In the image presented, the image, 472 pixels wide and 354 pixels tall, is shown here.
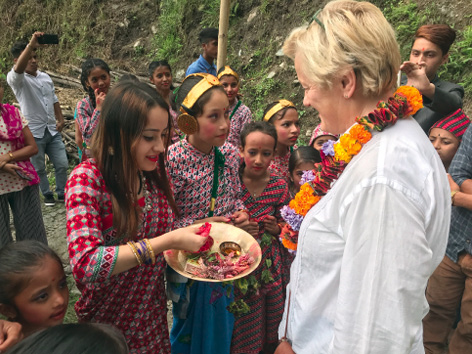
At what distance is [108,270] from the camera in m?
1.70

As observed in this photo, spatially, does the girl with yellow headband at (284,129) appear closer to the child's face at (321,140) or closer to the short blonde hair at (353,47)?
the child's face at (321,140)

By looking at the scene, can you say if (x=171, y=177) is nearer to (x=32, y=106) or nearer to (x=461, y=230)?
(x=461, y=230)

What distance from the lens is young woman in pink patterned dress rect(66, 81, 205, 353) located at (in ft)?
5.67

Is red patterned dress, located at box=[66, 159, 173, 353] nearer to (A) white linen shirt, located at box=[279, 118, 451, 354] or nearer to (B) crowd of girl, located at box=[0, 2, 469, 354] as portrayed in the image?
(B) crowd of girl, located at box=[0, 2, 469, 354]

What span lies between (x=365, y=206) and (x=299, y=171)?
2.29 meters

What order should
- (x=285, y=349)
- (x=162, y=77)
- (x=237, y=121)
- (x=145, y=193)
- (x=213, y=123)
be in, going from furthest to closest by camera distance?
(x=162, y=77)
(x=237, y=121)
(x=213, y=123)
(x=145, y=193)
(x=285, y=349)

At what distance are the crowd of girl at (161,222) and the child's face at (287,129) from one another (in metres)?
0.02

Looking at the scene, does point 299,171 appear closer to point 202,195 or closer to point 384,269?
point 202,195

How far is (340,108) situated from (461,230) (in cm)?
200

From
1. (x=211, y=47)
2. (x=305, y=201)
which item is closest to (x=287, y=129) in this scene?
(x=305, y=201)

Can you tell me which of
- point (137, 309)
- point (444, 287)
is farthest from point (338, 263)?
point (444, 287)

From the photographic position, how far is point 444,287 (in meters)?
3.01

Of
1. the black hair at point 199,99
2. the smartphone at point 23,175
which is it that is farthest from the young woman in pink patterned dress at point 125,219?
the smartphone at point 23,175

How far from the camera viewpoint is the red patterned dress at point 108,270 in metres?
1.70
